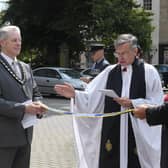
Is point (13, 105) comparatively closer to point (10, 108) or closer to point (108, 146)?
point (10, 108)

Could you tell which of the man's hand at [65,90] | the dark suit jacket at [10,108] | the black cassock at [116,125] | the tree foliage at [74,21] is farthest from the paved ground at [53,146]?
the tree foliage at [74,21]

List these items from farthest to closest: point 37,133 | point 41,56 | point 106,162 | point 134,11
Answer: point 41,56 < point 134,11 < point 37,133 < point 106,162

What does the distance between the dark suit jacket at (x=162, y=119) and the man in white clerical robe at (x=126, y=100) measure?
32.4 inches

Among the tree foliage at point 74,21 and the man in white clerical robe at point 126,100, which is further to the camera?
the tree foliage at point 74,21

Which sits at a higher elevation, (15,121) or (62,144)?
(15,121)

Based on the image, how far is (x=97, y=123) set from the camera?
538cm

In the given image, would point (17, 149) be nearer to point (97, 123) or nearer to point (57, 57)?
point (97, 123)

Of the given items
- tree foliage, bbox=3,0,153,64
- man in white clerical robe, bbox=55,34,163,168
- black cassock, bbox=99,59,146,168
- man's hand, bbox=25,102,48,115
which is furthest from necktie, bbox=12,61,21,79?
tree foliage, bbox=3,0,153,64

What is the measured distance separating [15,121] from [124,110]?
1480 mm

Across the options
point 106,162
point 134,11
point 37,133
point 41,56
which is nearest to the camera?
point 106,162

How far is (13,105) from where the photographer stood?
12.6 ft

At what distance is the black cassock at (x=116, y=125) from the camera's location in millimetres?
5047

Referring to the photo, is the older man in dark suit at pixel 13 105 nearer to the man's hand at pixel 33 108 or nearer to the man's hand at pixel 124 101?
the man's hand at pixel 33 108

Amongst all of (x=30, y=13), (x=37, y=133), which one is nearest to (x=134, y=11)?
(x=30, y=13)
